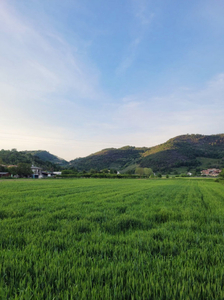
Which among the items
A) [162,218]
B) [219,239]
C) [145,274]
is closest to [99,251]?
[145,274]

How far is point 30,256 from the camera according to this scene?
103 inches

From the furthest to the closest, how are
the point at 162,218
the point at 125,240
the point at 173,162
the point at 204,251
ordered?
the point at 173,162 → the point at 162,218 → the point at 125,240 → the point at 204,251

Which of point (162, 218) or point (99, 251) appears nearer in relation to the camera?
point (99, 251)

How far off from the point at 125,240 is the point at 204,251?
152 cm

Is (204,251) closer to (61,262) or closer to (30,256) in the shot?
(61,262)

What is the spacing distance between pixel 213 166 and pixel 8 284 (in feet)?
533

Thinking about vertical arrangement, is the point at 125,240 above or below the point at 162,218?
above

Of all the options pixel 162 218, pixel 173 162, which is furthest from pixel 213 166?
pixel 162 218

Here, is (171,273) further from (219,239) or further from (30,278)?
(219,239)

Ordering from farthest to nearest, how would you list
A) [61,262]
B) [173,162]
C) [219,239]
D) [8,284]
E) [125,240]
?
[173,162] → [219,239] → [125,240] → [61,262] → [8,284]

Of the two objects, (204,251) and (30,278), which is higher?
(30,278)

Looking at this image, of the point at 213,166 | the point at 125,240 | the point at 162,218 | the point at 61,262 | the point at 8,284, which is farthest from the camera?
the point at 213,166

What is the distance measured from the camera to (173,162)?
158 metres

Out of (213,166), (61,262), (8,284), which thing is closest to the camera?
(8,284)
